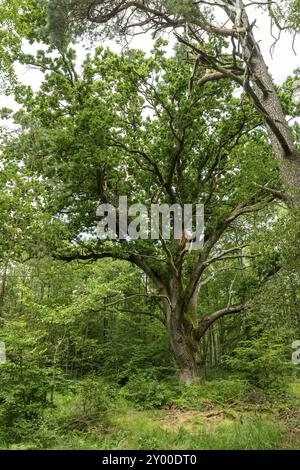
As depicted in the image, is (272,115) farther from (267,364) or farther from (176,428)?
(267,364)

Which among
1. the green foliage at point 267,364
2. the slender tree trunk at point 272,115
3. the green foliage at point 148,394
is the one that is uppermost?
the slender tree trunk at point 272,115

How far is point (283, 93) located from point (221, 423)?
30.2 ft

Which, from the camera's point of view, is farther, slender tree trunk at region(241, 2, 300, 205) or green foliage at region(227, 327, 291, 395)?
green foliage at region(227, 327, 291, 395)

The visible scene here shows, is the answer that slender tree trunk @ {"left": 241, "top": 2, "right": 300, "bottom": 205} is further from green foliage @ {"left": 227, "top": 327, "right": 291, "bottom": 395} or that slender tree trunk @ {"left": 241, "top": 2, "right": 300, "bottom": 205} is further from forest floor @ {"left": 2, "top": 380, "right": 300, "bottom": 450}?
green foliage @ {"left": 227, "top": 327, "right": 291, "bottom": 395}

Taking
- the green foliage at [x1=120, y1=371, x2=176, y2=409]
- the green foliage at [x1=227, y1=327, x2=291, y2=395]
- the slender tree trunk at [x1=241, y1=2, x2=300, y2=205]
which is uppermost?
the slender tree trunk at [x1=241, y1=2, x2=300, y2=205]

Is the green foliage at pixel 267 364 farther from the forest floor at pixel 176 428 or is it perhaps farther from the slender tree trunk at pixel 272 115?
the slender tree trunk at pixel 272 115

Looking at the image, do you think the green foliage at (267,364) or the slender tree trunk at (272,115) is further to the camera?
the green foliage at (267,364)

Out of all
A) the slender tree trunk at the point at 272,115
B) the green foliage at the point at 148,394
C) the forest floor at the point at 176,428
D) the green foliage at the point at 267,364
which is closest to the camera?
the forest floor at the point at 176,428

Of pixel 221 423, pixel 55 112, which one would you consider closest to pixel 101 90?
pixel 55 112

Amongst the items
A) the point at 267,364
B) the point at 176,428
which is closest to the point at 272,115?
the point at 176,428

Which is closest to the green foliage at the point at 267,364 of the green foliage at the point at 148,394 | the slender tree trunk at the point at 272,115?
the green foliage at the point at 148,394

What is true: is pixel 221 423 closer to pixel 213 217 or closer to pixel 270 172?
pixel 270 172

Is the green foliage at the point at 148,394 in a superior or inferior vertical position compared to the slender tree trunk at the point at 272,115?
inferior

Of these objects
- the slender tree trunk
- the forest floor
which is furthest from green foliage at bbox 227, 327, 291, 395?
the slender tree trunk
